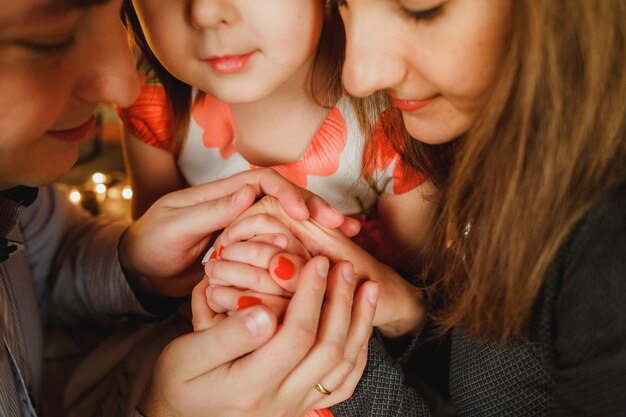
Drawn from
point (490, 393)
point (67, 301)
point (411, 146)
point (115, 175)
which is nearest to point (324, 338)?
point (490, 393)

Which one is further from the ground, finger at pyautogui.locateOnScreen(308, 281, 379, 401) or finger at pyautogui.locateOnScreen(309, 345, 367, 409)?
finger at pyautogui.locateOnScreen(308, 281, 379, 401)

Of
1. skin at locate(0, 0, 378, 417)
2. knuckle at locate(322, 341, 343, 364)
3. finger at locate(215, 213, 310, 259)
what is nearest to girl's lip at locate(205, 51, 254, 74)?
skin at locate(0, 0, 378, 417)

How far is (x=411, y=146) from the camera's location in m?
1.05

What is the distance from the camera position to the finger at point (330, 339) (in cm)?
80

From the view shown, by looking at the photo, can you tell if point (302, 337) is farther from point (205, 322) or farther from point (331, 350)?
point (205, 322)

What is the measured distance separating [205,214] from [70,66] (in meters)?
0.35

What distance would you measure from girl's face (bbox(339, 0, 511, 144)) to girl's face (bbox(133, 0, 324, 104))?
0.37ft

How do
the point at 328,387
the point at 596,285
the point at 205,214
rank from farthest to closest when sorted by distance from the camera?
1. the point at 205,214
2. the point at 328,387
3. the point at 596,285

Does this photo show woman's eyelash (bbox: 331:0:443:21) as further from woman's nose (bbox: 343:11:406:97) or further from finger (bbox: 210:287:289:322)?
finger (bbox: 210:287:289:322)

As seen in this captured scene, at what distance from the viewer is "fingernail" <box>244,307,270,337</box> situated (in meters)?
0.76

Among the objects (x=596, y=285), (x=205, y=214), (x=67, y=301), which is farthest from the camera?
(x=67, y=301)

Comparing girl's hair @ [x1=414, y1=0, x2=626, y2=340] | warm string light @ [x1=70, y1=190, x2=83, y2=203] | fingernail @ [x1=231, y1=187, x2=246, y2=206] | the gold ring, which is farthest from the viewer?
warm string light @ [x1=70, y1=190, x2=83, y2=203]

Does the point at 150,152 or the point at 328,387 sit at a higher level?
the point at 150,152

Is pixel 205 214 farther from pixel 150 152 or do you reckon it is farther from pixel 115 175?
pixel 115 175
